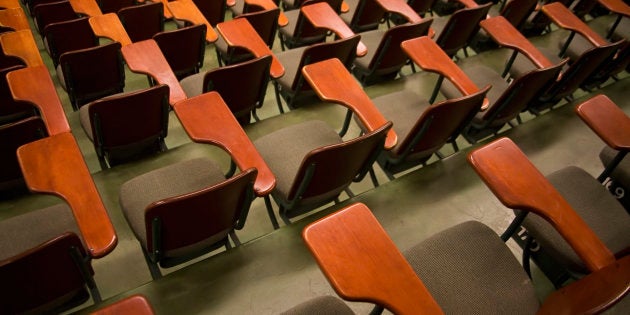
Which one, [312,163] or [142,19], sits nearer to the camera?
[312,163]

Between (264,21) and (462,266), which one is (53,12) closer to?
(264,21)

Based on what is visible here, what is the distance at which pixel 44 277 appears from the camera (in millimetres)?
1078

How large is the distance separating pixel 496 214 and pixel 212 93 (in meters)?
1.23

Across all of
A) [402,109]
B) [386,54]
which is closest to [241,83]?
[402,109]

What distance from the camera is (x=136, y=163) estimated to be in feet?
6.18

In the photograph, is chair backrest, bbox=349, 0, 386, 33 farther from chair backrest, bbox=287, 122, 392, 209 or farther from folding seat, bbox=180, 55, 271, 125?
chair backrest, bbox=287, 122, 392, 209

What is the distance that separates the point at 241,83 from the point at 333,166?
25.2 inches

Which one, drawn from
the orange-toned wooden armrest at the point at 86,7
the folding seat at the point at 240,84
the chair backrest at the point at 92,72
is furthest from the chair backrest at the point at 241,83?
the orange-toned wooden armrest at the point at 86,7

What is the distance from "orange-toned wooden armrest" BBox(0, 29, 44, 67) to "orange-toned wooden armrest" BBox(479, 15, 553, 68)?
2.17 metres

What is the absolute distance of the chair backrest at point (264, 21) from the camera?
2.26m

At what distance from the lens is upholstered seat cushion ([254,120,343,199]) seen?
1.65 meters

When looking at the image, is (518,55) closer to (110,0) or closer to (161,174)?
(161,174)

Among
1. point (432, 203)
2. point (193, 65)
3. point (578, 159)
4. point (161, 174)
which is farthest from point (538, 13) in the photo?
point (161, 174)

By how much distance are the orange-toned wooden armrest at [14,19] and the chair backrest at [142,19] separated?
1.59ft
